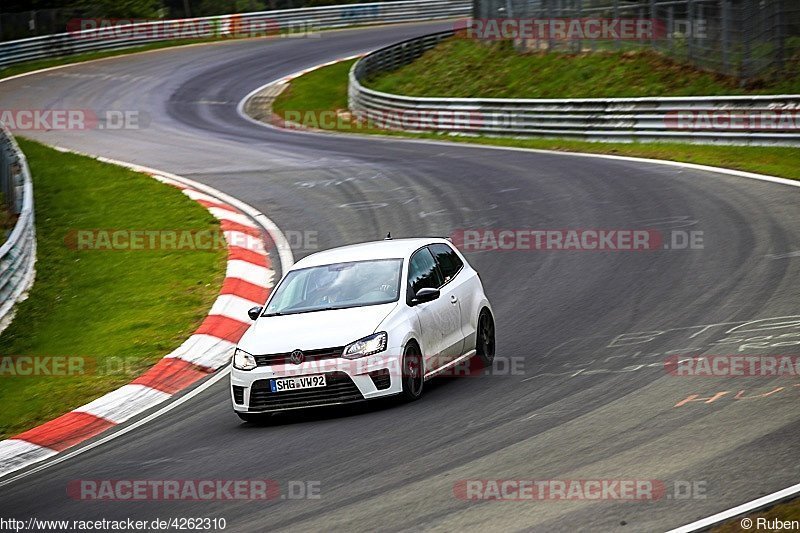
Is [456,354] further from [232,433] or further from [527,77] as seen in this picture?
[527,77]

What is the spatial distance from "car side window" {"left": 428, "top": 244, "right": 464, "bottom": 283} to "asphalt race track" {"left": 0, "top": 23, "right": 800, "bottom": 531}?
96cm

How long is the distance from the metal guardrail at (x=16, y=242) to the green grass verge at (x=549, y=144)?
→ 40.0ft

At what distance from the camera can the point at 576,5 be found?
114 feet

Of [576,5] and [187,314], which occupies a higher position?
[576,5]

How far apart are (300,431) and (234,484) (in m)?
1.67

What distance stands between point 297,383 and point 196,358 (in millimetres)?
3644

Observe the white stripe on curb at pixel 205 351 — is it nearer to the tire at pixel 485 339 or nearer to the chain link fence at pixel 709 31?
the tire at pixel 485 339

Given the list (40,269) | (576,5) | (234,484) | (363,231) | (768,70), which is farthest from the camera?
(576,5)

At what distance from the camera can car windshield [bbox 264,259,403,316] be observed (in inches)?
442

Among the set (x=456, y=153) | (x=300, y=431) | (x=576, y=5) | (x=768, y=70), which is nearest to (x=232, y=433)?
(x=300, y=431)

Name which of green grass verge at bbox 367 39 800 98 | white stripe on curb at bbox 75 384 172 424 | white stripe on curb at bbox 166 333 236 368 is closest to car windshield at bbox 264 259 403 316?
white stripe on curb at bbox 75 384 172 424

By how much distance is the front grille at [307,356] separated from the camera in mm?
10398

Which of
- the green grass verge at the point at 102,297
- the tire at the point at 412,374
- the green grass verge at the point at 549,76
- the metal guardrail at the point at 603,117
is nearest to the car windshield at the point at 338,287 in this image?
the tire at the point at 412,374

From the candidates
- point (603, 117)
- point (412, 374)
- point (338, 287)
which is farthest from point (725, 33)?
point (412, 374)
